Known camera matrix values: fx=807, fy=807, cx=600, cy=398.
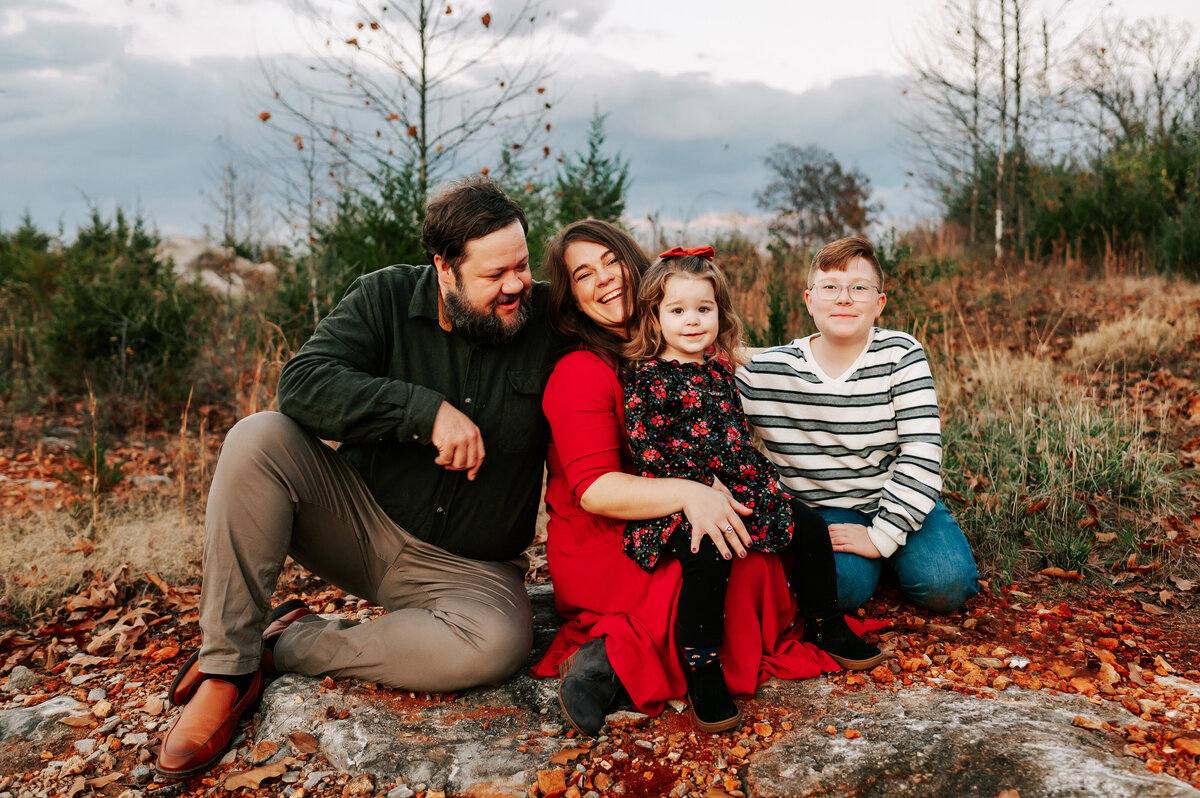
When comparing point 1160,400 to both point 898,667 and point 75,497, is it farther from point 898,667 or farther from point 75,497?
point 75,497

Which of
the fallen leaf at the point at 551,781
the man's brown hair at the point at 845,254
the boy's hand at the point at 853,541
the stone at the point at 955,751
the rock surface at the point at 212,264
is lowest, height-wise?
the fallen leaf at the point at 551,781

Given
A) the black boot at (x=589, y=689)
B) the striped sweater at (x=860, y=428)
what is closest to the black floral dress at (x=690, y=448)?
the black boot at (x=589, y=689)

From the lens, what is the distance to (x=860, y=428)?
2.93 metres

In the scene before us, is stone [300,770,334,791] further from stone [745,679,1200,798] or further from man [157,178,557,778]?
stone [745,679,1200,798]

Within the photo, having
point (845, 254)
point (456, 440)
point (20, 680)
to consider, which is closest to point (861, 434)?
point (845, 254)

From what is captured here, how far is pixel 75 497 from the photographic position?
4762 millimetres

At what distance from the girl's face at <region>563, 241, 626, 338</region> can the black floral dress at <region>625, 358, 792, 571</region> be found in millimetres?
267

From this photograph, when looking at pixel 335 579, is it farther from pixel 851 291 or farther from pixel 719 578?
pixel 851 291

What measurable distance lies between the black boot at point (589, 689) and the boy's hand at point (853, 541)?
93 cm

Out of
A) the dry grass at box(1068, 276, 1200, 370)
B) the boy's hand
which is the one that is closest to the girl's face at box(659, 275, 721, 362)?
the boy's hand

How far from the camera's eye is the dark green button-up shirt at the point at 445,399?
284 centimetres

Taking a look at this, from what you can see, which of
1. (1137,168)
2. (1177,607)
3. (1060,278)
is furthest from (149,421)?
(1137,168)

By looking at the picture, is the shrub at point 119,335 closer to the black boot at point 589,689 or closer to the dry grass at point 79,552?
the dry grass at point 79,552

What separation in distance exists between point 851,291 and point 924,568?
1049 millimetres
